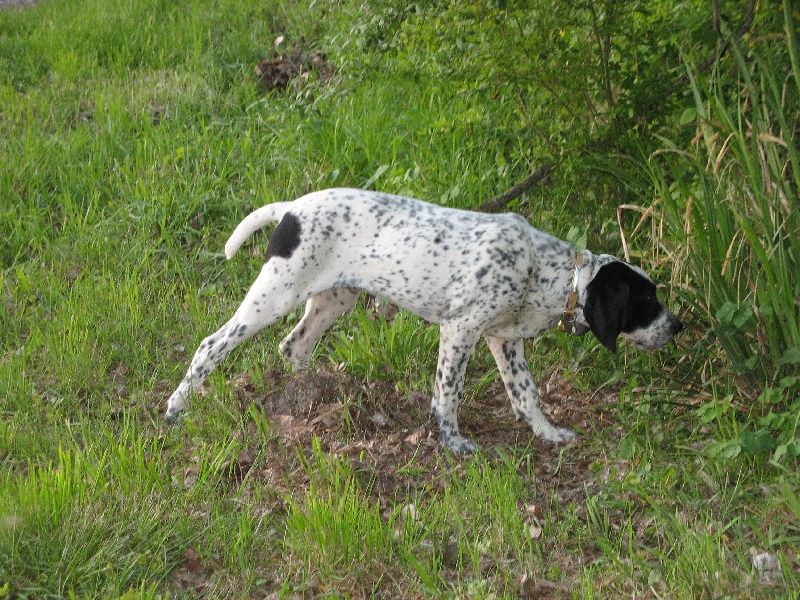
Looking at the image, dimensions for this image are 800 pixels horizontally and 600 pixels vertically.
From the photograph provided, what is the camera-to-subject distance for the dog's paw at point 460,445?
4582 millimetres

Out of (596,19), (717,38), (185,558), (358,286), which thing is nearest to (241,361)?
(358,286)

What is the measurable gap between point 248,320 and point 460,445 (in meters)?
1.17

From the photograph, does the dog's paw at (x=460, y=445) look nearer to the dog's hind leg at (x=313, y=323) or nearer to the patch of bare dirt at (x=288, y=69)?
the dog's hind leg at (x=313, y=323)

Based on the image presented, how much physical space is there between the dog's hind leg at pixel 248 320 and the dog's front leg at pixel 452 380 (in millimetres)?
701

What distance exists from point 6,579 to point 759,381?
3.15m

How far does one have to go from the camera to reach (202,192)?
668 centimetres

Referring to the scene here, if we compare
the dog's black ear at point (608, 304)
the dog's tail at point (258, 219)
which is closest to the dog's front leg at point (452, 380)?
the dog's black ear at point (608, 304)

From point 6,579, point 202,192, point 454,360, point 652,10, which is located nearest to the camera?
point 6,579

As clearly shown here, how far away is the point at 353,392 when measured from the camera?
193 inches

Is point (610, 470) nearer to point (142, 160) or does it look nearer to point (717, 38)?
point (717, 38)

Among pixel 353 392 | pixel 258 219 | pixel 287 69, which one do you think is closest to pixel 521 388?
pixel 353 392

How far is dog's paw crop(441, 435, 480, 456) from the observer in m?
4.58

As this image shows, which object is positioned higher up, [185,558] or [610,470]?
[185,558]

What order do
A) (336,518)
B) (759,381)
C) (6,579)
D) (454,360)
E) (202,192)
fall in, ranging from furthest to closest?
(202,192), (454,360), (759,381), (336,518), (6,579)
